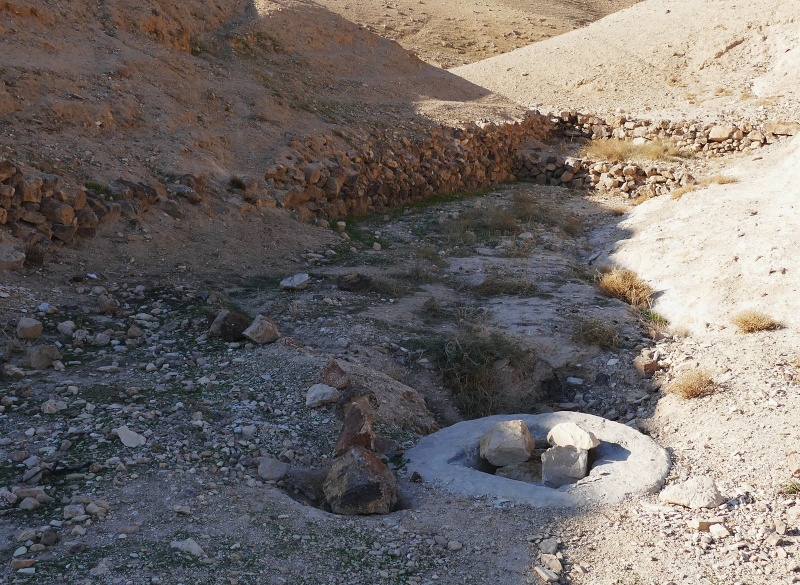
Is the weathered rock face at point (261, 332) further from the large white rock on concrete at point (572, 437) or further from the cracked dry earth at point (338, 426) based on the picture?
the large white rock on concrete at point (572, 437)

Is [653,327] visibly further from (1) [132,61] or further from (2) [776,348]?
(1) [132,61]

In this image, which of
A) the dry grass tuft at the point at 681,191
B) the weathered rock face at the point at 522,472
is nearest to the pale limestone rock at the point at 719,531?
the weathered rock face at the point at 522,472

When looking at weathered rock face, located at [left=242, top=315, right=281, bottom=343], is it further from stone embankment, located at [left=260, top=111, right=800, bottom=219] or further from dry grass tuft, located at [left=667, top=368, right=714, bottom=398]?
stone embankment, located at [left=260, top=111, right=800, bottom=219]

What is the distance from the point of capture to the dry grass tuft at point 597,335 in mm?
5754

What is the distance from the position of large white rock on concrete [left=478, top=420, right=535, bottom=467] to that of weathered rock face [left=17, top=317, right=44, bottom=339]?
295cm

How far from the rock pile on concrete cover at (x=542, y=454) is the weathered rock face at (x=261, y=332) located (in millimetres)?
1654

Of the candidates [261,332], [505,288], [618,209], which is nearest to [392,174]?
[618,209]

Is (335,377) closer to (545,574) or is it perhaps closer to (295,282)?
(545,574)

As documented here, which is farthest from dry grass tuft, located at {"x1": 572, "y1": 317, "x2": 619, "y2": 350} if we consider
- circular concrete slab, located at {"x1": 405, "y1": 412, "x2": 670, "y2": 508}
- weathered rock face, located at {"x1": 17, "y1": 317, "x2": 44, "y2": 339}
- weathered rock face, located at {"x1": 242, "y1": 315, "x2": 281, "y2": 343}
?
weathered rock face, located at {"x1": 17, "y1": 317, "x2": 44, "y2": 339}

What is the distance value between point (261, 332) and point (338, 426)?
111cm

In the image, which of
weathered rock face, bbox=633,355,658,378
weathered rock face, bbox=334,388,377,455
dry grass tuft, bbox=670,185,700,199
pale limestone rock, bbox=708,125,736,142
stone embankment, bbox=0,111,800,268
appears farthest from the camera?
pale limestone rock, bbox=708,125,736,142

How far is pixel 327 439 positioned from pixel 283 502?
26.2 inches

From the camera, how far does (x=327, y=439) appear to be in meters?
4.15

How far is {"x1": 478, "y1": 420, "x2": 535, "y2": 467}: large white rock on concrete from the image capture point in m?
4.08
